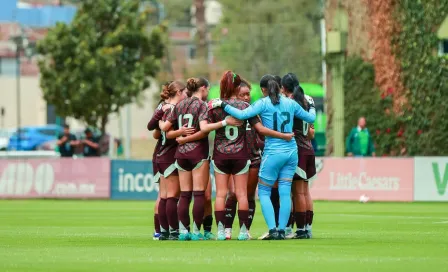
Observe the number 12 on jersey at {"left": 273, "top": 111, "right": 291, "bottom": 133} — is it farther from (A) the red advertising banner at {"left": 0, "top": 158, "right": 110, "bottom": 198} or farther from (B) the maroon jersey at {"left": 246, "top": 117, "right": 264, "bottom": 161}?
(A) the red advertising banner at {"left": 0, "top": 158, "right": 110, "bottom": 198}

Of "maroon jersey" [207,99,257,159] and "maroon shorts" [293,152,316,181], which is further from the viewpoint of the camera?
"maroon shorts" [293,152,316,181]

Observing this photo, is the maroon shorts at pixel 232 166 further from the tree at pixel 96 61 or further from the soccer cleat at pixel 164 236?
the tree at pixel 96 61

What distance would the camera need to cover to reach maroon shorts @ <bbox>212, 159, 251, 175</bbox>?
16.8m

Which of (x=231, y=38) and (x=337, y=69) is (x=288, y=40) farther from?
(x=337, y=69)

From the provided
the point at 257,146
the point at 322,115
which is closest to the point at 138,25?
the point at 322,115

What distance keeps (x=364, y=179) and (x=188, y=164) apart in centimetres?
1565

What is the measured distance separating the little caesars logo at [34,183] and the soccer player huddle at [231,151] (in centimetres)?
1769

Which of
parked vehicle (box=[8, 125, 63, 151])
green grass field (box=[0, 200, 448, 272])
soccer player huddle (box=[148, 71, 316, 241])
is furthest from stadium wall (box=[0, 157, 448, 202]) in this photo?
parked vehicle (box=[8, 125, 63, 151])

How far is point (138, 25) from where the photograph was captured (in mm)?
56750

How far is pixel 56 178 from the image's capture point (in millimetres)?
34906

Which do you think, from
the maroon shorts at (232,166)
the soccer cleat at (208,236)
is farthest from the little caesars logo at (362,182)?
the maroon shorts at (232,166)

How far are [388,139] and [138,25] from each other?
2198 centimetres

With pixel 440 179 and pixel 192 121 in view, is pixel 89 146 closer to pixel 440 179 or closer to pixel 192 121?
pixel 440 179

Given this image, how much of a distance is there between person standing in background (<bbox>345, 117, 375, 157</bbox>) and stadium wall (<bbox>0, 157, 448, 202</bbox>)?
1.36 metres
